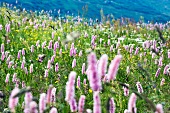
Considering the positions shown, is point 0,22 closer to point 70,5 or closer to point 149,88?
point 149,88

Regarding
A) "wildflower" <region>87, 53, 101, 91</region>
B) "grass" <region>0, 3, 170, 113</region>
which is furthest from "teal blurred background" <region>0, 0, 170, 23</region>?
"wildflower" <region>87, 53, 101, 91</region>

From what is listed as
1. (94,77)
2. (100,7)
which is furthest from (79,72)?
(100,7)

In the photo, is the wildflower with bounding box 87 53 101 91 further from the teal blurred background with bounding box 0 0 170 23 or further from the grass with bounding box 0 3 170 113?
the teal blurred background with bounding box 0 0 170 23

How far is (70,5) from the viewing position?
137 m

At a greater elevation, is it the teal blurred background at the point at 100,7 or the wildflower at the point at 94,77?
the teal blurred background at the point at 100,7

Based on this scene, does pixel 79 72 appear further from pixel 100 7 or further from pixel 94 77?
pixel 100 7

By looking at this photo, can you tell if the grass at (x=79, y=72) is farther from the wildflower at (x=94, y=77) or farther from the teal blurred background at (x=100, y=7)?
the teal blurred background at (x=100, y=7)

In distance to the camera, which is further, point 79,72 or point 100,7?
point 100,7

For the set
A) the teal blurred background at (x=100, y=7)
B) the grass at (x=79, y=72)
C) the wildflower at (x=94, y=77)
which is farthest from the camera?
the teal blurred background at (x=100, y=7)

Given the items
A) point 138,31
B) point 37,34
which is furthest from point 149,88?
point 138,31

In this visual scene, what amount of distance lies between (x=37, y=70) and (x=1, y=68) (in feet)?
2.17

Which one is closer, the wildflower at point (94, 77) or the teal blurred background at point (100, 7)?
the wildflower at point (94, 77)

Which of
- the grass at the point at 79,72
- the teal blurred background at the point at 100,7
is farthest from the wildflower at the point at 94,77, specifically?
the teal blurred background at the point at 100,7

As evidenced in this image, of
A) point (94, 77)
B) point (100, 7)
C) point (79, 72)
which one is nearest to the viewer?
point (94, 77)
